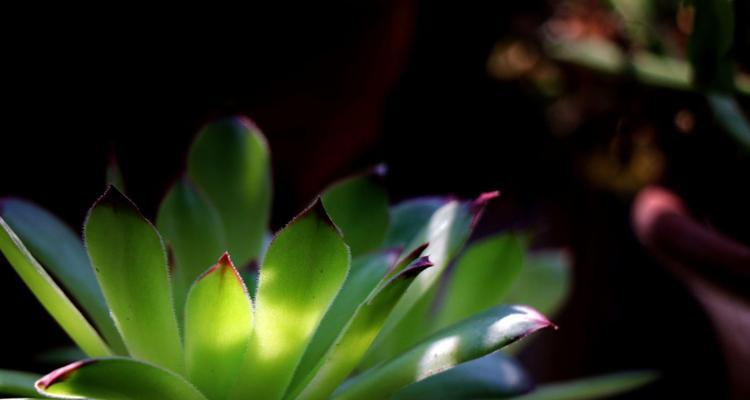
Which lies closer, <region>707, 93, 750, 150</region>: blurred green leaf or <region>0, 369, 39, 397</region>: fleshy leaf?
<region>0, 369, 39, 397</region>: fleshy leaf

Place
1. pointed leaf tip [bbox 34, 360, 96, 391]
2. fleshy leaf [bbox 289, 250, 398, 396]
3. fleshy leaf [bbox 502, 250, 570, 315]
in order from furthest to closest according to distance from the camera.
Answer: fleshy leaf [bbox 502, 250, 570, 315] < fleshy leaf [bbox 289, 250, 398, 396] < pointed leaf tip [bbox 34, 360, 96, 391]

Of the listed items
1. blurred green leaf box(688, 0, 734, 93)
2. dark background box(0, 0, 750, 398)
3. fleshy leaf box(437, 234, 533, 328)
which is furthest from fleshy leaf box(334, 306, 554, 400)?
blurred green leaf box(688, 0, 734, 93)

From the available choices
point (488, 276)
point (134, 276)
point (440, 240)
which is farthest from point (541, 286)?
point (134, 276)

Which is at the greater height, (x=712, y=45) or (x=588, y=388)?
(x=712, y=45)

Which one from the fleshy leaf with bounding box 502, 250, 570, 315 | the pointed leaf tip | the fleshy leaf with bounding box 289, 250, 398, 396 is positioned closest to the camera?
the pointed leaf tip

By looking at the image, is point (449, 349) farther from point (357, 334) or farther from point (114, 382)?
point (114, 382)

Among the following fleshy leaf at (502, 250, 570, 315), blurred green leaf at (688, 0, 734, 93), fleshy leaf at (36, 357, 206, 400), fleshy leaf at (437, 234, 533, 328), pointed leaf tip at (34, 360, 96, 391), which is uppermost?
blurred green leaf at (688, 0, 734, 93)

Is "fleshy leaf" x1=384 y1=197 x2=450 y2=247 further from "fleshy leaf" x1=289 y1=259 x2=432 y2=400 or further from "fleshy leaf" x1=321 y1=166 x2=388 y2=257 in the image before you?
"fleshy leaf" x1=289 y1=259 x2=432 y2=400
